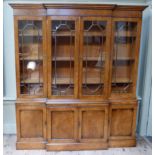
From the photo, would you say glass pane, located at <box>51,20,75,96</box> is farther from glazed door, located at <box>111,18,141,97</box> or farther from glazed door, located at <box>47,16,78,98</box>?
glazed door, located at <box>111,18,141,97</box>

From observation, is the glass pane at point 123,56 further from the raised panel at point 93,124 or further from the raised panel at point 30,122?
the raised panel at point 30,122

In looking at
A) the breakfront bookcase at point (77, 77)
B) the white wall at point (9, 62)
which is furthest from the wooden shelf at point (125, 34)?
the white wall at point (9, 62)

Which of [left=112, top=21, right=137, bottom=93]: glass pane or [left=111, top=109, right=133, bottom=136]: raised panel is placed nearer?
[left=112, top=21, right=137, bottom=93]: glass pane

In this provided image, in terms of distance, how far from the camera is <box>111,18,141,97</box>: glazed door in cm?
271

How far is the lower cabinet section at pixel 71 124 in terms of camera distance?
9.07 feet

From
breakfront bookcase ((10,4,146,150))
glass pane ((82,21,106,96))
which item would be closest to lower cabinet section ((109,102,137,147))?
breakfront bookcase ((10,4,146,150))

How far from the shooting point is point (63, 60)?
2766 millimetres

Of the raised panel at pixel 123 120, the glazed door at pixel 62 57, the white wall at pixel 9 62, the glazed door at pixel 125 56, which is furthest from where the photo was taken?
the white wall at pixel 9 62

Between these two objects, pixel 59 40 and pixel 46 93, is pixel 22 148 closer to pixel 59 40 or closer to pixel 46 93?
pixel 46 93

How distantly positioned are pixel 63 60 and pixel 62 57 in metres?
0.05

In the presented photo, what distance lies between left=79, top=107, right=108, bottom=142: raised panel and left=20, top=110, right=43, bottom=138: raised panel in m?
0.59

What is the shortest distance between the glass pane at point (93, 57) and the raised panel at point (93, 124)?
256 millimetres

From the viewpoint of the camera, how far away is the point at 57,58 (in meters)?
2.75

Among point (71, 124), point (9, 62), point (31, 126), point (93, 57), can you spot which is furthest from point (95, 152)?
point (9, 62)
